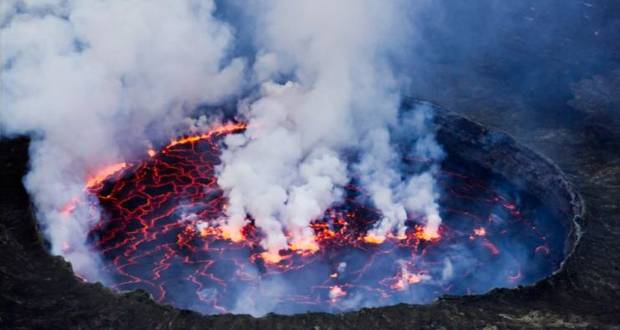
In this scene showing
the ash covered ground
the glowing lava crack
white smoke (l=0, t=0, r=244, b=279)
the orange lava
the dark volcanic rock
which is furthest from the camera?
the orange lava

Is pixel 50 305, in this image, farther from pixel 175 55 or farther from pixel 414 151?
pixel 414 151

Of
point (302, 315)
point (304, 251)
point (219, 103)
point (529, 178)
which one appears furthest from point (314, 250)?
point (219, 103)

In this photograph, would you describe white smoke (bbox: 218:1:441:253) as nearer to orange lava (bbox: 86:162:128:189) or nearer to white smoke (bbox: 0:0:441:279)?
white smoke (bbox: 0:0:441:279)

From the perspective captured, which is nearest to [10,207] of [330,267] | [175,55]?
[330,267]

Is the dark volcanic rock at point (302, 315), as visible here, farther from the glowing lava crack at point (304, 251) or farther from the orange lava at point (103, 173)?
the orange lava at point (103, 173)

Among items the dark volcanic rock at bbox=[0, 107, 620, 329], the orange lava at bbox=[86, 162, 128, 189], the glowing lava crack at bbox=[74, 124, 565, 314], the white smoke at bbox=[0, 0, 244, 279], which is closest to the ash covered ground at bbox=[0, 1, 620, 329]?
the dark volcanic rock at bbox=[0, 107, 620, 329]

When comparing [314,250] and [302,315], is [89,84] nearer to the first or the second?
[314,250]

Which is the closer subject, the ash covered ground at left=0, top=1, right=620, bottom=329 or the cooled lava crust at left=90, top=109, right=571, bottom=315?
the ash covered ground at left=0, top=1, right=620, bottom=329
